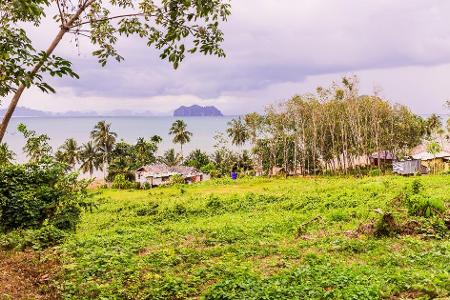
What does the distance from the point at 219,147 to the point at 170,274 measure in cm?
6792

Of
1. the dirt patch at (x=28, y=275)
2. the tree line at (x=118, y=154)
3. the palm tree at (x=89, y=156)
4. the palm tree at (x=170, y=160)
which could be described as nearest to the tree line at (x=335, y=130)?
the tree line at (x=118, y=154)

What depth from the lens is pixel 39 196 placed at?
546 inches

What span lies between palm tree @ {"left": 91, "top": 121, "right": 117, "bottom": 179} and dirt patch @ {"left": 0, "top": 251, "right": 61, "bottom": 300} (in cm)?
6324

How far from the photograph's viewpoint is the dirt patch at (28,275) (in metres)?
7.73

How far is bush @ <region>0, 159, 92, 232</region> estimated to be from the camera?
13.6 metres

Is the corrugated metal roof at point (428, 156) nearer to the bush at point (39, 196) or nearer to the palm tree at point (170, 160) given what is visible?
the bush at point (39, 196)

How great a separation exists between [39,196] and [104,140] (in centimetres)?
6079

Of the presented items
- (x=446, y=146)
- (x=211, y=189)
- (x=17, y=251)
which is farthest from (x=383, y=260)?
(x=446, y=146)

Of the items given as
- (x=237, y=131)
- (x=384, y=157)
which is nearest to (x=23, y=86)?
(x=384, y=157)

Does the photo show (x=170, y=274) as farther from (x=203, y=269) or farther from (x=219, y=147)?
(x=219, y=147)

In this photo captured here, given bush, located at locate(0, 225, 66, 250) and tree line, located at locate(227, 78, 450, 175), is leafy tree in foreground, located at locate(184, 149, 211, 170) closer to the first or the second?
tree line, located at locate(227, 78, 450, 175)

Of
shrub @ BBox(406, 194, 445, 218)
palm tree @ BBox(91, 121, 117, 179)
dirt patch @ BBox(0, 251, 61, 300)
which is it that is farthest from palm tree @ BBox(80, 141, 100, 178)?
shrub @ BBox(406, 194, 445, 218)

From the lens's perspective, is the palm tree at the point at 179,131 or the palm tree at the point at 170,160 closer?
the palm tree at the point at 179,131

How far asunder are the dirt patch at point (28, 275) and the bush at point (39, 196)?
3024mm
